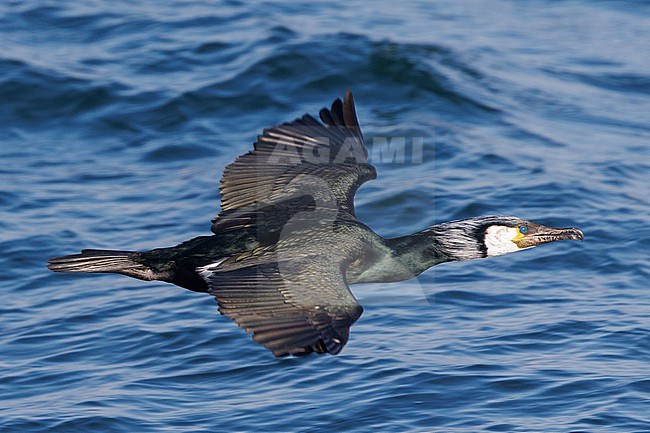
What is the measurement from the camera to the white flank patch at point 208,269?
6.31m

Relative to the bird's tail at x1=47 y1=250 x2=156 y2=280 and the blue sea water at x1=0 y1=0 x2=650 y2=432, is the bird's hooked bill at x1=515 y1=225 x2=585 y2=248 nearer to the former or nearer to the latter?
the blue sea water at x1=0 y1=0 x2=650 y2=432

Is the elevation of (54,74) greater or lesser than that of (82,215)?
greater

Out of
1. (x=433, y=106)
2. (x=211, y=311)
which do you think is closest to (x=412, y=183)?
(x=433, y=106)

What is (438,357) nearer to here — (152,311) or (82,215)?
(152,311)

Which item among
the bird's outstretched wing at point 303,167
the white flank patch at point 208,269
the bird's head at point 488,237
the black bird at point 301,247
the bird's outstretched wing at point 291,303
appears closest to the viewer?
the bird's outstretched wing at point 291,303

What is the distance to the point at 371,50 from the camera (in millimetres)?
12633

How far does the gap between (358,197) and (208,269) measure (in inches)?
151

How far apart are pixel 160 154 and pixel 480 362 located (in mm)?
4699

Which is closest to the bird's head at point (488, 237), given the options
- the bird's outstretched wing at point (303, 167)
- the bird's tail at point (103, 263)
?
the bird's outstretched wing at point (303, 167)

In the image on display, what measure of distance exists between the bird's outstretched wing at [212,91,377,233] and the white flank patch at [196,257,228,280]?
0.56m

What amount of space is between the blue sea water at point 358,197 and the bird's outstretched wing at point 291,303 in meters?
1.10

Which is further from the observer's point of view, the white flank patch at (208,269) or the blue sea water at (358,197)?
the blue sea water at (358,197)

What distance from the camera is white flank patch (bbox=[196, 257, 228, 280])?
6.31 meters

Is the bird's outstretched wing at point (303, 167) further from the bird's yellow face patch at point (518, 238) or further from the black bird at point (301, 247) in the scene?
the bird's yellow face patch at point (518, 238)
